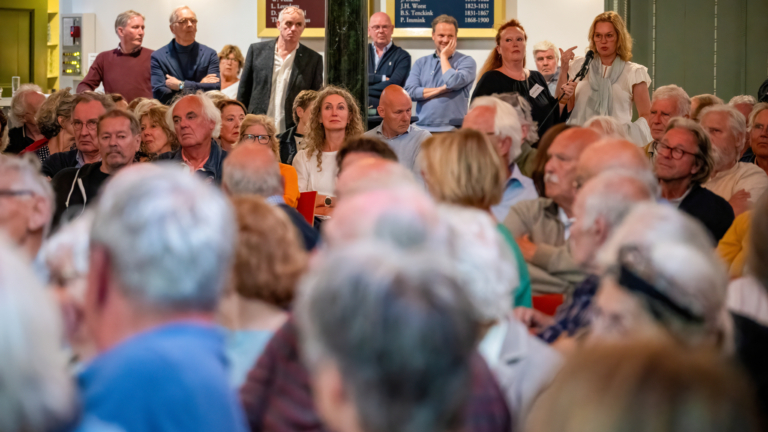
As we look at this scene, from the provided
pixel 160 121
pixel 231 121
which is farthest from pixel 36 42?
pixel 231 121

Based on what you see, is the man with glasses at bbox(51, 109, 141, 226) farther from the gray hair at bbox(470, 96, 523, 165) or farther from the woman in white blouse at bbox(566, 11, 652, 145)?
the woman in white blouse at bbox(566, 11, 652, 145)

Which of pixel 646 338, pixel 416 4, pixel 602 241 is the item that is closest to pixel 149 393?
pixel 646 338

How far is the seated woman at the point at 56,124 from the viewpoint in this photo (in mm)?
4988

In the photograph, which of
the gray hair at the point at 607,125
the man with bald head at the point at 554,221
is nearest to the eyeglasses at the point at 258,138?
the gray hair at the point at 607,125

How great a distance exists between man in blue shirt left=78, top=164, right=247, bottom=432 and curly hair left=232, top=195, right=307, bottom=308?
42 centimetres

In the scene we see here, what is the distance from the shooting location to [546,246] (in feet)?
8.39

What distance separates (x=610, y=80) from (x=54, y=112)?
146 inches

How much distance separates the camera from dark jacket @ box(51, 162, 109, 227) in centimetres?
357

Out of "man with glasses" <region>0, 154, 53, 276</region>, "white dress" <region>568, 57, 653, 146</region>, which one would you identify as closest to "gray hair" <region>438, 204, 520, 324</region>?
"man with glasses" <region>0, 154, 53, 276</region>

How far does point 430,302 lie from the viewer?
0.87 m

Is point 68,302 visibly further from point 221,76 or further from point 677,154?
point 221,76

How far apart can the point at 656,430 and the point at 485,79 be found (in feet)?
14.7

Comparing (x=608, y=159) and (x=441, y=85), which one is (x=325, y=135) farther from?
(x=608, y=159)

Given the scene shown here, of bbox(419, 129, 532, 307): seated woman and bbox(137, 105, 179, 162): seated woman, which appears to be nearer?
bbox(419, 129, 532, 307): seated woman
